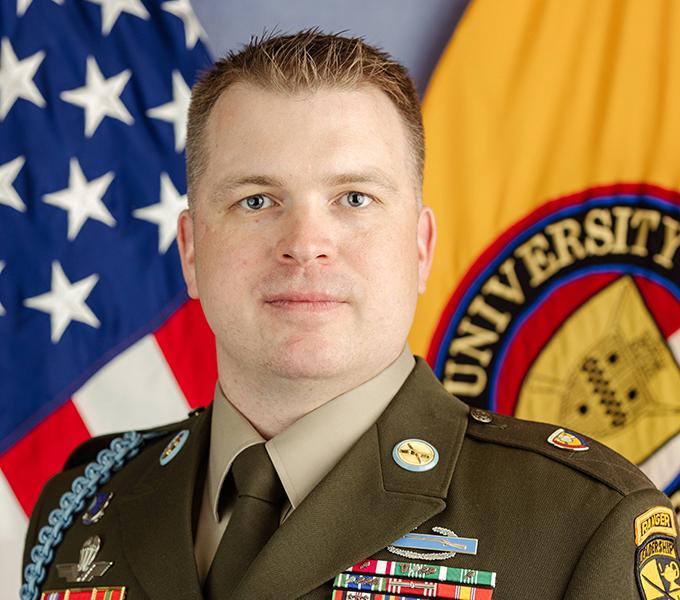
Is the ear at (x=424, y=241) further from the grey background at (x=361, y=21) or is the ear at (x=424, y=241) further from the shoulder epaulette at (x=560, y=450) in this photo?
the grey background at (x=361, y=21)

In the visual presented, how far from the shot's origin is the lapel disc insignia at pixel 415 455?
1.53 m

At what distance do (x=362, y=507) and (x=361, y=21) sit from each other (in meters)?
1.89

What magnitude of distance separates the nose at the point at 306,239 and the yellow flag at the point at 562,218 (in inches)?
45.6

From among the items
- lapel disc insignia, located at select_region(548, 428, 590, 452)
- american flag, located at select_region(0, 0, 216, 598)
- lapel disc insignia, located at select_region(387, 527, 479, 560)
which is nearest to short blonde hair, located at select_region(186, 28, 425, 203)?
lapel disc insignia, located at select_region(548, 428, 590, 452)

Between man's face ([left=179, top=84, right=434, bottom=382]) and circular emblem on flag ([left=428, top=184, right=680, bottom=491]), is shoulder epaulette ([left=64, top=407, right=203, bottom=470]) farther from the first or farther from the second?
circular emblem on flag ([left=428, top=184, right=680, bottom=491])

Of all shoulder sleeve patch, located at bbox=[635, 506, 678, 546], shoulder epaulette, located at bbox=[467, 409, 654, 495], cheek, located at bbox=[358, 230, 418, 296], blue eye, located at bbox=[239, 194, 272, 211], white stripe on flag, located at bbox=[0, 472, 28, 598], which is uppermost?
blue eye, located at bbox=[239, 194, 272, 211]

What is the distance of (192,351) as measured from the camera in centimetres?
284

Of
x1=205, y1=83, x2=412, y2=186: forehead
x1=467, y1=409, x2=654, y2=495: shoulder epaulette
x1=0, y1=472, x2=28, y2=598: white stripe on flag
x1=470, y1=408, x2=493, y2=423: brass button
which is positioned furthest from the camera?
x1=0, y1=472, x2=28, y2=598: white stripe on flag

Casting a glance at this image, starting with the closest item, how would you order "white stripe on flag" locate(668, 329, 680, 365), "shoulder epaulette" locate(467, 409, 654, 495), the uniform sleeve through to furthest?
the uniform sleeve
"shoulder epaulette" locate(467, 409, 654, 495)
"white stripe on flag" locate(668, 329, 680, 365)

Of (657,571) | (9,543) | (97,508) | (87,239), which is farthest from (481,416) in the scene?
(9,543)

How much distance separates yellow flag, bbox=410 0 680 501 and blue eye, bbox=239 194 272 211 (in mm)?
1156

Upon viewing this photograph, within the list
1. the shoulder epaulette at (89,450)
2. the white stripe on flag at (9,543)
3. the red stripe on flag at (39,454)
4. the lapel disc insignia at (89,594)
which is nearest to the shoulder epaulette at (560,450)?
the lapel disc insignia at (89,594)

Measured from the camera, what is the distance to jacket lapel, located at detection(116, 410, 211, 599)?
1525mm

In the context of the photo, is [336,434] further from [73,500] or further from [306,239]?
[73,500]
